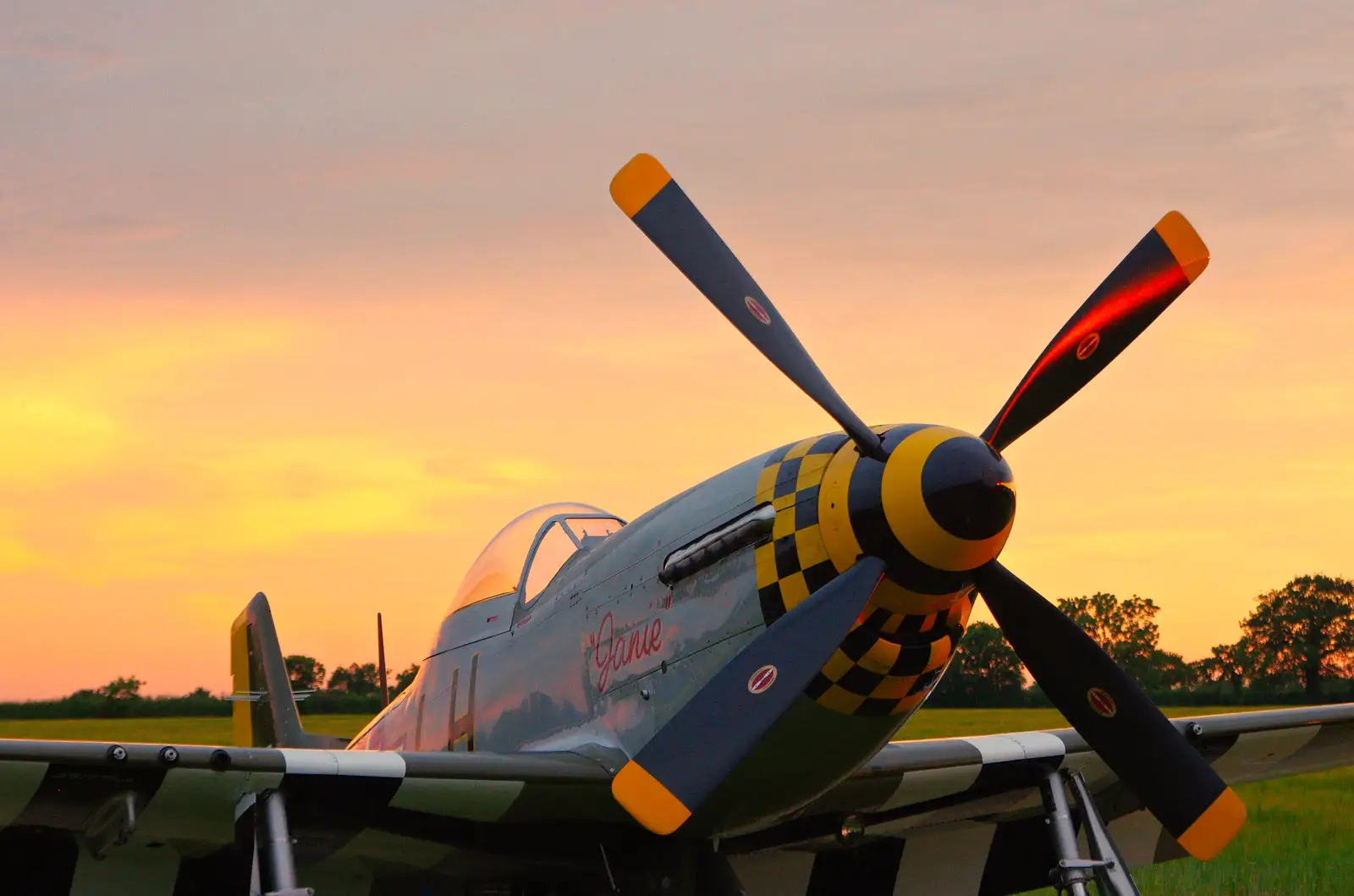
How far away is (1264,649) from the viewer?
172 ft

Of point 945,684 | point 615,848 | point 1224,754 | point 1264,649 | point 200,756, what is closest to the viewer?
point 200,756

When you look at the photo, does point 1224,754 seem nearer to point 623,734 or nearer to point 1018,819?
point 1018,819

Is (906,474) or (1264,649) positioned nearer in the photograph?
Answer: (906,474)

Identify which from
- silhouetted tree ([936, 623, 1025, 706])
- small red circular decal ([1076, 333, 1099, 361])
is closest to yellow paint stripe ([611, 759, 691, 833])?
small red circular decal ([1076, 333, 1099, 361])

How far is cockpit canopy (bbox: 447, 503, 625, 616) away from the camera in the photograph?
8.65 m

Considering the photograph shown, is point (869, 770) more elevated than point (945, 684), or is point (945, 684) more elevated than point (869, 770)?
point (945, 684)

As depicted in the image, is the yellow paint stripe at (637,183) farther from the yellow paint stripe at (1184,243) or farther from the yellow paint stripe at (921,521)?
the yellow paint stripe at (1184,243)

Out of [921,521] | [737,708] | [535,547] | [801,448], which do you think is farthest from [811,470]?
[535,547]

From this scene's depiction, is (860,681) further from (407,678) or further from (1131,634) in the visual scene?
(1131,634)

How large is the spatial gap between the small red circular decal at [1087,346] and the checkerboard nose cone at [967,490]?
126cm

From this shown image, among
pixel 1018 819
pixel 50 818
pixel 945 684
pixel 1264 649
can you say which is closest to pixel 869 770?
pixel 1018 819

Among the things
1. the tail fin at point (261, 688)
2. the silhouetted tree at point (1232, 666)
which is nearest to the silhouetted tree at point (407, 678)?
the tail fin at point (261, 688)

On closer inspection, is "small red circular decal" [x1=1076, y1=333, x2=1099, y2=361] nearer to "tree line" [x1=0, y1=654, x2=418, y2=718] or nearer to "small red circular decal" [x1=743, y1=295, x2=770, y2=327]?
"small red circular decal" [x1=743, y1=295, x2=770, y2=327]

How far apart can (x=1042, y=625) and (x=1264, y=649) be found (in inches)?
→ 1971
